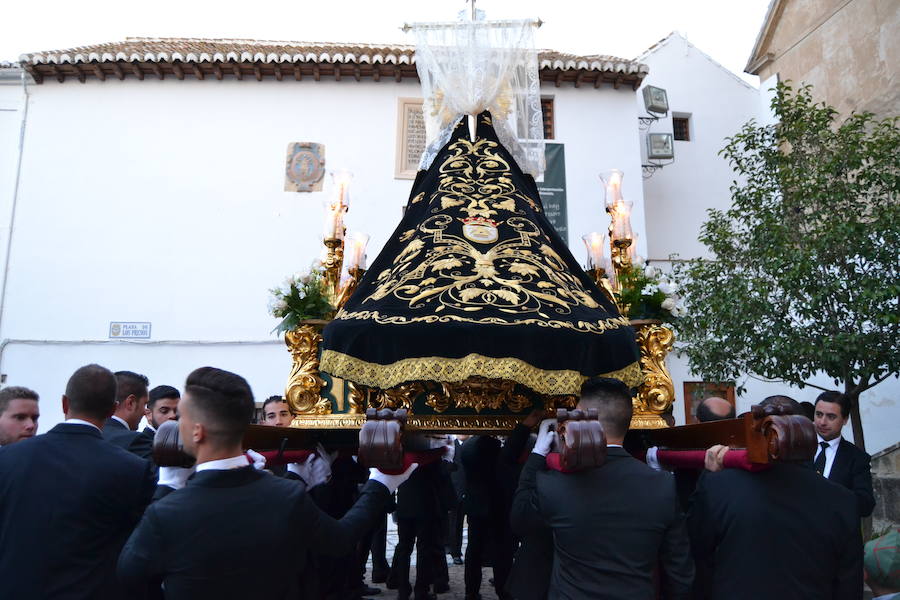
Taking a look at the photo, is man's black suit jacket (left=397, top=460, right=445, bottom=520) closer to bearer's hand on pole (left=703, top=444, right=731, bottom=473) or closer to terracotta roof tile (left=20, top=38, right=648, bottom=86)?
bearer's hand on pole (left=703, top=444, right=731, bottom=473)

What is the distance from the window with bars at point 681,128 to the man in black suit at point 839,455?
9.76m

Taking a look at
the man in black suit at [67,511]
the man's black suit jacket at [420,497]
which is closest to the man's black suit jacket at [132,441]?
the man in black suit at [67,511]

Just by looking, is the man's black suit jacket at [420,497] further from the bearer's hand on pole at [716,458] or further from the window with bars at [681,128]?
the window with bars at [681,128]

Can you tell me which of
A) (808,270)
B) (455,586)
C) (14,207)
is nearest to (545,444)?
(455,586)

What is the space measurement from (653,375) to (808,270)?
372cm

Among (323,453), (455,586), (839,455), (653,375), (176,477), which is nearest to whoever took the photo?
(176,477)

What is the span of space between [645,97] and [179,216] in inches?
312

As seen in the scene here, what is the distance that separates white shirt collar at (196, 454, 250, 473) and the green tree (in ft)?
17.0

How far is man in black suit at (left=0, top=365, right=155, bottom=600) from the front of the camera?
2.17 m

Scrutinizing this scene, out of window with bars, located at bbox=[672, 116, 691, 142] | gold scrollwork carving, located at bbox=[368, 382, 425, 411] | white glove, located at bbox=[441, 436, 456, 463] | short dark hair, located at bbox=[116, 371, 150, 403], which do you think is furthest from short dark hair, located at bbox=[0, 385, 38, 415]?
window with bars, located at bbox=[672, 116, 691, 142]

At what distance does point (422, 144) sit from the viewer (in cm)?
1101

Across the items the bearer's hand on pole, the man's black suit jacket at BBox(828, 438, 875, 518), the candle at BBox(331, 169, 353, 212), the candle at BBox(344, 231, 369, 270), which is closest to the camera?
the bearer's hand on pole

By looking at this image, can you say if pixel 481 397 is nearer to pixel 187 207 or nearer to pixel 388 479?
pixel 388 479

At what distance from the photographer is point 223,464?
1.75 meters
